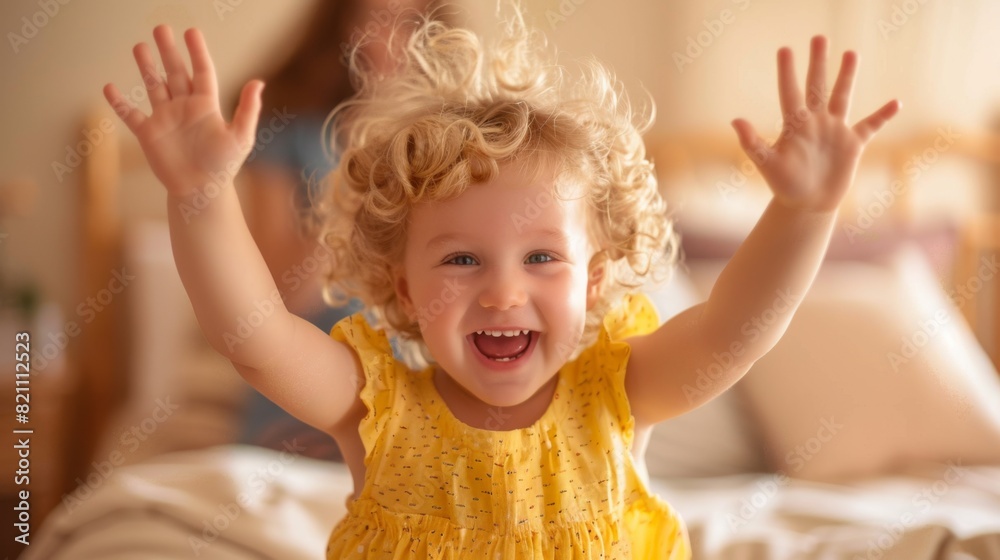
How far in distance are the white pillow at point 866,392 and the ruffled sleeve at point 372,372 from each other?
940 mm

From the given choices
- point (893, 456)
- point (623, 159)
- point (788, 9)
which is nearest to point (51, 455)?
point (623, 159)

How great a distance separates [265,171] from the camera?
6.30ft

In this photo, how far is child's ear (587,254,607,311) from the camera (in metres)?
0.89

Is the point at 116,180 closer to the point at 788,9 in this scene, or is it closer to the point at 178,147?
the point at 178,147

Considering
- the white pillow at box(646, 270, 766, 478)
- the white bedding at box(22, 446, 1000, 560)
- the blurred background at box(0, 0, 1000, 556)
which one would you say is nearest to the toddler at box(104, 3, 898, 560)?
the white bedding at box(22, 446, 1000, 560)

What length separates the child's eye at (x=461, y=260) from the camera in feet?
2.56

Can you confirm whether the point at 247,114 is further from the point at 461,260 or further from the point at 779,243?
the point at 779,243

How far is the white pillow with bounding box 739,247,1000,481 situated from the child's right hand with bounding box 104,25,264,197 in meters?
1.18

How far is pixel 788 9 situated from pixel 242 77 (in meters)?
1.33

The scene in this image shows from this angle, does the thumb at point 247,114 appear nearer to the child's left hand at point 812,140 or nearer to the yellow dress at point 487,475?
the yellow dress at point 487,475

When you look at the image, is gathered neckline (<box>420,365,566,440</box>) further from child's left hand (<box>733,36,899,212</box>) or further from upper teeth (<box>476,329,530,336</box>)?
child's left hand (<box>733,36,899,212</box>)

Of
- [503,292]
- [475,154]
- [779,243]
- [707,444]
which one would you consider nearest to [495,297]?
[503,292]

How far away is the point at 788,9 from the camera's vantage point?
2.10m

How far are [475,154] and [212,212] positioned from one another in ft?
0.80
